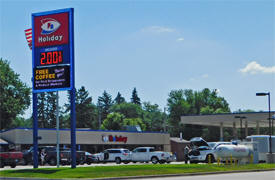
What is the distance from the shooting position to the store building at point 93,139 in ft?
180

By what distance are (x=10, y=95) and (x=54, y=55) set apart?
4768 centimetres

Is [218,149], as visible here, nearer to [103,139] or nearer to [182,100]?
[103,139]

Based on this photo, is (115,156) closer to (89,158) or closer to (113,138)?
(89,158)

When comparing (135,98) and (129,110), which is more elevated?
(135,98)

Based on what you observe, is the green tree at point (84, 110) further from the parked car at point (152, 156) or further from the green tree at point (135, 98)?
the parked car at point (152, 156)

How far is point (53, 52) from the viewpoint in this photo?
31500 mm

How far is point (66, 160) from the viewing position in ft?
144

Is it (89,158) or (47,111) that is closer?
(89,158)

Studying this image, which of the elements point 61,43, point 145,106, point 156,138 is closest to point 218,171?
point 61,43

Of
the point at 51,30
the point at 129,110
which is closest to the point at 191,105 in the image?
the point at 129,110

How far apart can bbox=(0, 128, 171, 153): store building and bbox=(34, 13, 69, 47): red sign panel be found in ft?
77.4

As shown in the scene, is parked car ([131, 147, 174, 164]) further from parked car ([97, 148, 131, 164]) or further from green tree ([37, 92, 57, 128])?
green tree ([37, 92, 57, 128])

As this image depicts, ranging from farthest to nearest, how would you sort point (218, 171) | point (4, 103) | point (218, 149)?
1. point (4, 103)
2. point (218, 149)
3. point (218, 171)

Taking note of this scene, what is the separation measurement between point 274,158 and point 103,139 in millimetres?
28191
